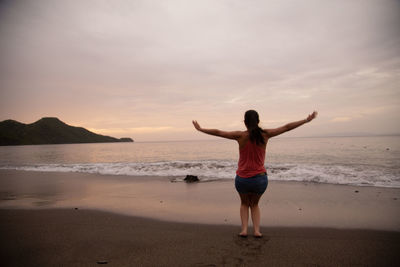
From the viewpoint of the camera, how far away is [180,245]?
4031 millimetres

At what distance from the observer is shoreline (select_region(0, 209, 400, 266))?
135 inches

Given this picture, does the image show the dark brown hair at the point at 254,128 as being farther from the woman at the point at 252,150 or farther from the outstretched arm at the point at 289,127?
the outstretched arm at the point at 289,127

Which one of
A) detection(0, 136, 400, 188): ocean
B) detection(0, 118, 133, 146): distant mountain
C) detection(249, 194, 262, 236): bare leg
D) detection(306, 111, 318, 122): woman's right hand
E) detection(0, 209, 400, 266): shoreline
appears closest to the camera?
detection(0, 209, 400, 266): shoreline

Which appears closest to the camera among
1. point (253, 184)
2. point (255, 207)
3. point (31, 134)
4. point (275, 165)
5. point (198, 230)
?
point (253, 184)

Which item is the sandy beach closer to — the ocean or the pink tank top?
the pink tank top

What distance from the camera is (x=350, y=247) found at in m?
3.88

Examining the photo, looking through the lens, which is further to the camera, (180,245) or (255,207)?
(255,207)

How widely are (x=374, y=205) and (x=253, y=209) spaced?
465 cm

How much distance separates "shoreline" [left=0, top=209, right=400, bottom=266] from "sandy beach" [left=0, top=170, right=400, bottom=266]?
0.05ft

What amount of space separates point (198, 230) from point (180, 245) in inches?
34.5

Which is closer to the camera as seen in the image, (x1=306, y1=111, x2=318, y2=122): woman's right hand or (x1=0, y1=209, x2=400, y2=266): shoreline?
(x1=0, y1=209, x2=400, y2=266): shoreline

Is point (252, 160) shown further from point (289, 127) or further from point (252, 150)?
point (289, 127)

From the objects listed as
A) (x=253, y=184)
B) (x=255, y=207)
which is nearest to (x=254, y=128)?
(x=253, y=184)

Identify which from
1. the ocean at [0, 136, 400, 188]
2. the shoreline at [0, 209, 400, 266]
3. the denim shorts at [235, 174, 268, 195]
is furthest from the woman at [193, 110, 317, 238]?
the ocean at [0, 136, 400, 188]
